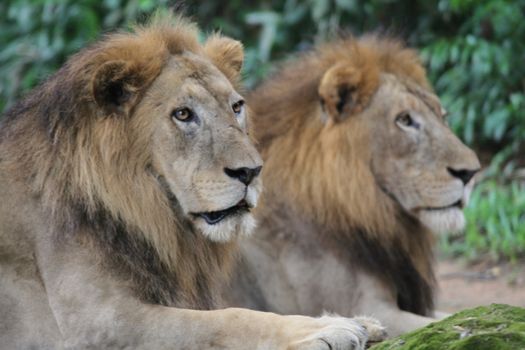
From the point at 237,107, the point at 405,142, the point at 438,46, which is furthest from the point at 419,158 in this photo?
the point at 438,46

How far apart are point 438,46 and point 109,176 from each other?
7.35 m

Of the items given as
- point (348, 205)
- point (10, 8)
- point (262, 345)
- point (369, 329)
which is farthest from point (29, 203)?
point (10, 8)

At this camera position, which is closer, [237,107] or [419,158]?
[237,107]

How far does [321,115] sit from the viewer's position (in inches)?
276

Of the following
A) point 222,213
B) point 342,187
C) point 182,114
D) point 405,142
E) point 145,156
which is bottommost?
point 342,187

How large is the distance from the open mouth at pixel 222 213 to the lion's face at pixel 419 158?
2073 millimetres

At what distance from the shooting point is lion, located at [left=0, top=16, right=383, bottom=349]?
15.8 ft

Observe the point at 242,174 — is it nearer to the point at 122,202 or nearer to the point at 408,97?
the point at 122,202

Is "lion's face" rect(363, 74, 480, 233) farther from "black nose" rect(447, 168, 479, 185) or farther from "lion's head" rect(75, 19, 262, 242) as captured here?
"lion's head" rect(75, 19, 262, 242)

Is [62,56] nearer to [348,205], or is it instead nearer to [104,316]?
[348,205]

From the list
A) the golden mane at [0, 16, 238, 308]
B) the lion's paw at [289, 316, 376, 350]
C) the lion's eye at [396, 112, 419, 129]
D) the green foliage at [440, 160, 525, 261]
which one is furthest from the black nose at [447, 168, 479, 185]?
the green foliage at [440, 160, 525, 261]

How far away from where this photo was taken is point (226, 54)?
5637 mm

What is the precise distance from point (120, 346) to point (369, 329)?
1.09 meters

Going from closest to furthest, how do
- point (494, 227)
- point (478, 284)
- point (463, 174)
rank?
point (463, 174) < point (478, 284) < point (494, 227)
